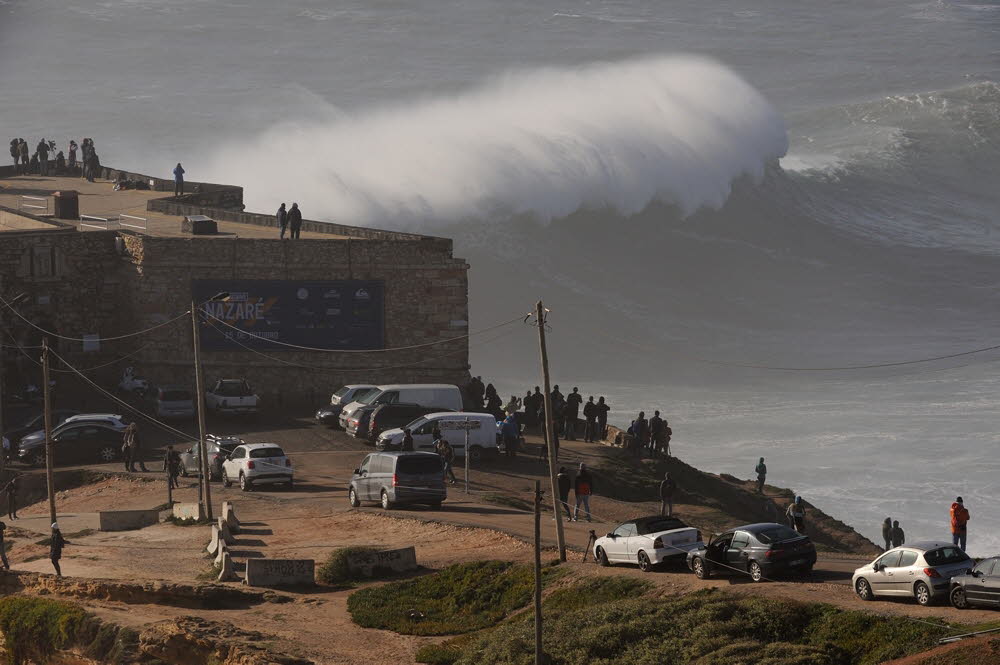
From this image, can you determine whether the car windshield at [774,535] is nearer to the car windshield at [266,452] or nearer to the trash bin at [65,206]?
the car windshield at [266,452]

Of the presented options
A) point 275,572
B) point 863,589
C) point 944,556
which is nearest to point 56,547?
point 275,572

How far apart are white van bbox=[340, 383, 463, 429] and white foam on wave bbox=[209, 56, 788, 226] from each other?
28.2 metres

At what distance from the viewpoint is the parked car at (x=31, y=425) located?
121 feet

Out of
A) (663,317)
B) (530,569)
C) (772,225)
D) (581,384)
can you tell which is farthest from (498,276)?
(530,569)

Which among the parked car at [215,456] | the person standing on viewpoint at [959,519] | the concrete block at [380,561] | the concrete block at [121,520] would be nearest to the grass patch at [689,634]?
the concrete block at [380,561]

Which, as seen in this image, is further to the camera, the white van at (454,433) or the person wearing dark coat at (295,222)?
the person wearing dark coat at (295,222)

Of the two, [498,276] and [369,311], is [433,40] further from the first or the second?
[369,311]

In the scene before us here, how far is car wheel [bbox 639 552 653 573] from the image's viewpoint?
902 inches

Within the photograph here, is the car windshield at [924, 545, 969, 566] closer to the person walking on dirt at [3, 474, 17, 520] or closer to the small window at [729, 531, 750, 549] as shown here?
the small window at [729, 531, 750, 549]

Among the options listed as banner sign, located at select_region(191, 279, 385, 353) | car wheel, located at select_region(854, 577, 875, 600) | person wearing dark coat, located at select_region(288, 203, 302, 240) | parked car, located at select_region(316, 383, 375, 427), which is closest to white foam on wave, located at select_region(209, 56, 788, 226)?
person wearing dark coat, located at select_region(288, 203, 302, 240)

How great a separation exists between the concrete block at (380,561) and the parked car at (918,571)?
357 inches

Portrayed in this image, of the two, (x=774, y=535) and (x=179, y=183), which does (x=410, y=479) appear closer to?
(x=774, y=535)

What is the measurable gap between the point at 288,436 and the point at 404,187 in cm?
3153

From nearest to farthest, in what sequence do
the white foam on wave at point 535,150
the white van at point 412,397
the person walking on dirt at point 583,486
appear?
the person walking on dirt at point 583,486 → the white van at point 412,397 → the white foam on wave at point 535,150
